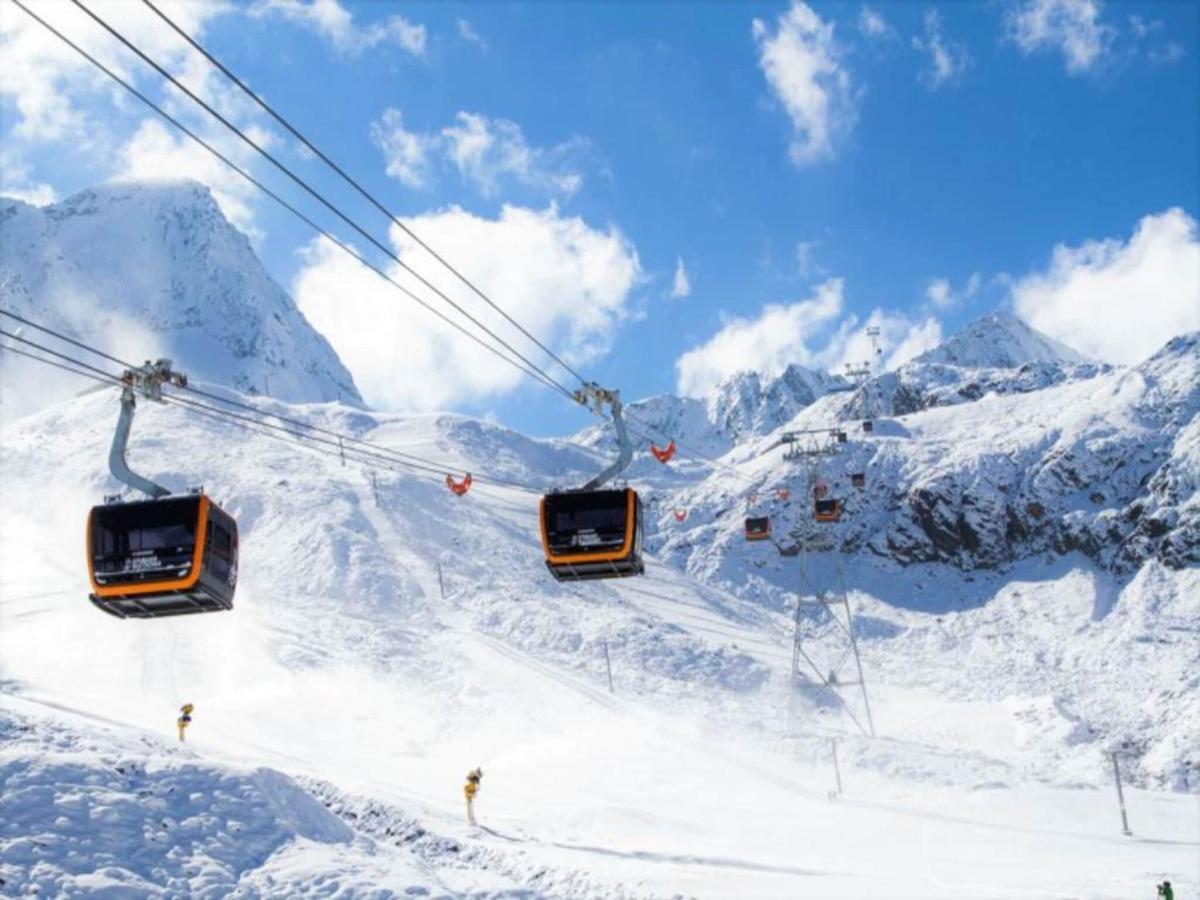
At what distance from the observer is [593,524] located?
2223 cm

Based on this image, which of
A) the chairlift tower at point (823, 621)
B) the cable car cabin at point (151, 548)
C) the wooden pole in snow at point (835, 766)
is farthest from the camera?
the chairlift tower at point (823, 621)

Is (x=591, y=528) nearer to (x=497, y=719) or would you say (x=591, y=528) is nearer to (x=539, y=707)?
(x=497, y=719)

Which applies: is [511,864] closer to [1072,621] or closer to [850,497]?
[1072,621]

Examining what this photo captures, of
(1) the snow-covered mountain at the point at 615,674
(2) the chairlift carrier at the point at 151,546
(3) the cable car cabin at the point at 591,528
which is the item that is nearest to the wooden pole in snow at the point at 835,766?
(1) the snow-covered mountain at the point at 615,674

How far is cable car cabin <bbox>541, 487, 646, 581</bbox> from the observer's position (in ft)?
72.5

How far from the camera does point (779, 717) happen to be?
55000 millimetres

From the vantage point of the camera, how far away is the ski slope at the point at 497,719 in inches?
843

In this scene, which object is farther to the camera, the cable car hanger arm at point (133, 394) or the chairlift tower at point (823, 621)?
the chairlift tower at point (823, 621)

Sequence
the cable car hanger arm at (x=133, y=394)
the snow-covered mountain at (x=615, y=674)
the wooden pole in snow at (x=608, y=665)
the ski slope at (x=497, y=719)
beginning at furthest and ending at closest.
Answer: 1. the wooden pole in snow at (x=608, y=665)
2. the snow-covered mountain at (x=615, y=674)
3. the ski slope at (x=497, y=719)
4. the cable car hanger arm at (x=133, y=394)

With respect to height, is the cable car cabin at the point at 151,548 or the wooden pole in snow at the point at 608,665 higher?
the wooden pole in snow at the point at 608,665

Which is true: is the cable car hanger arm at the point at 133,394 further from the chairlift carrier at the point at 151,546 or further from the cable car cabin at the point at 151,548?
the cable car cabin at the point at 151,548

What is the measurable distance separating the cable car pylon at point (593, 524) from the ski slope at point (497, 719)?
6230 mm

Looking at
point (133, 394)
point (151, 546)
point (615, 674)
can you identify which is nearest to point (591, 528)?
point (151, 546)

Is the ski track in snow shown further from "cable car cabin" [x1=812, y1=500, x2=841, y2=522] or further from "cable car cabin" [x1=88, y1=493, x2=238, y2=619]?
"cable car cabin" [x1=812, y1=500, x2=841, y2=522]
